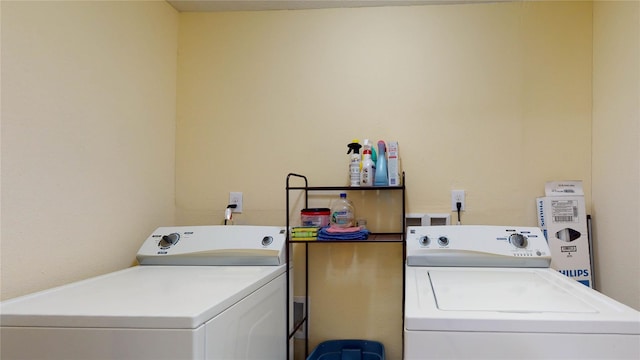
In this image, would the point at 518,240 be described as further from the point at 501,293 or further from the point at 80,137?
the point at 80,137

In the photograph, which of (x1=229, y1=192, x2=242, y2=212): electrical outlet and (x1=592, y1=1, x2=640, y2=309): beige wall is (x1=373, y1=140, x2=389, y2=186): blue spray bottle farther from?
(x1=592, y1=1, x2=640, y2=309): beige wall

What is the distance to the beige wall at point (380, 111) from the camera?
6.43ft

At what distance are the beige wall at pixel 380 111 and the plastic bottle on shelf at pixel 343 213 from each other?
0.10m

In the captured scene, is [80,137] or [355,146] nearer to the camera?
[80,137]

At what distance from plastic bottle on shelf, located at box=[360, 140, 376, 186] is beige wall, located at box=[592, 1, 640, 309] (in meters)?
1.11

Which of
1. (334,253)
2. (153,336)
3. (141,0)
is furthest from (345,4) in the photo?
(153,336)

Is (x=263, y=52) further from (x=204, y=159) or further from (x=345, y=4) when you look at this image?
(x=204, y=159)

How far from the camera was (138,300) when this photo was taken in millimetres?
1115

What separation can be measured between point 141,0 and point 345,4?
41.9 inches

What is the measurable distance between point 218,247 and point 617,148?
1.90 meters

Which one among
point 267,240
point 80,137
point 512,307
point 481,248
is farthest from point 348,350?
point 80,137

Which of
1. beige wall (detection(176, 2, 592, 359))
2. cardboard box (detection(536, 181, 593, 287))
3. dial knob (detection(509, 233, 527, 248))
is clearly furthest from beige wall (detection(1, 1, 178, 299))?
cardboard box (detection(536, 181, 593, 287))

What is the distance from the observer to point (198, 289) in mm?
1242

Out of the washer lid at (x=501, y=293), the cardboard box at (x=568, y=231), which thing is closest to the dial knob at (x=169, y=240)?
the washer lid at (x=501, y=293)
